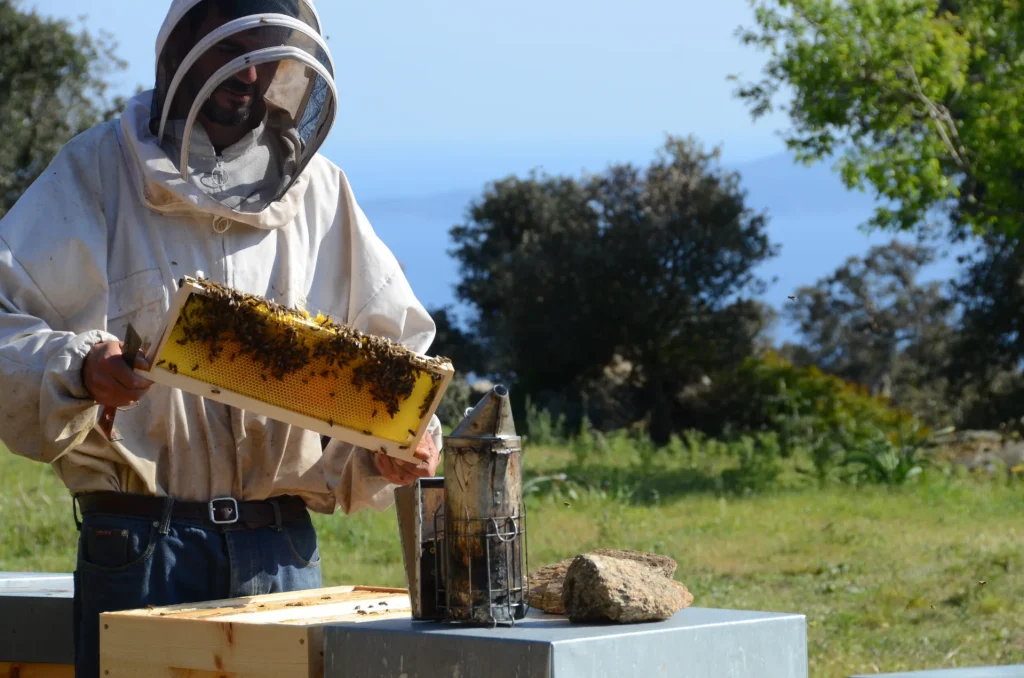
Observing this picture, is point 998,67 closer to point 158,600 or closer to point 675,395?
point 675,395

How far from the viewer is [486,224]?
23109 mm

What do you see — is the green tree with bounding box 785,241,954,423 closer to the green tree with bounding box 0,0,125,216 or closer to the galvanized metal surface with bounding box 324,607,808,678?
the green tree with bounding box 0,0,125,216

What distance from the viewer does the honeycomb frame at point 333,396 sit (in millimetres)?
2266

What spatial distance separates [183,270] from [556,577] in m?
1.04

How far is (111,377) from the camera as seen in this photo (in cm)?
223

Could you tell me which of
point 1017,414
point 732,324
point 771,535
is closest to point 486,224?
point 732,324

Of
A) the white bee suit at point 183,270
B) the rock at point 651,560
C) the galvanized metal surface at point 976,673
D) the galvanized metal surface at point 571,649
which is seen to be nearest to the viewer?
the galvanized metal surface at point 571,649

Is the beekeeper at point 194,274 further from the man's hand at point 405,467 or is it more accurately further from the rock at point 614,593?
the rock at point 614,593

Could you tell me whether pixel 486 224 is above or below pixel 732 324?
above

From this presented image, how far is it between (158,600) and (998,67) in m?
11.6

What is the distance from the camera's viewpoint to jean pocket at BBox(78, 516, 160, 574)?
2.51 meters

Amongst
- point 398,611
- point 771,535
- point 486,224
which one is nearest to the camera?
point 398,611

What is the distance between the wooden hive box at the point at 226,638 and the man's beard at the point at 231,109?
41.1 inches

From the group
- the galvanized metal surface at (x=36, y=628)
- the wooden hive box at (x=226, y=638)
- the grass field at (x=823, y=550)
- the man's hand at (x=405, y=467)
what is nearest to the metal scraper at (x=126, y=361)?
the wooden hive box at (x=226, y=638)
